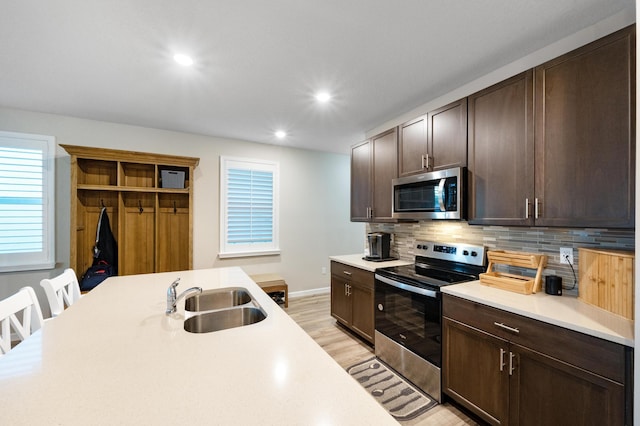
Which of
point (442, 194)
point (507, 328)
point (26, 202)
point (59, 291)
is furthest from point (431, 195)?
point (26, 202)

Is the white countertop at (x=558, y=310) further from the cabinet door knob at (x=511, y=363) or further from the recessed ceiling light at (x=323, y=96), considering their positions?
the recessed ceiling light at (x=323, y=96)

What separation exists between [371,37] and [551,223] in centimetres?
164

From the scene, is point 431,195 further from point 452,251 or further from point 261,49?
point 261,49

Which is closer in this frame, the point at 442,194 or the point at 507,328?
the point at 507,328

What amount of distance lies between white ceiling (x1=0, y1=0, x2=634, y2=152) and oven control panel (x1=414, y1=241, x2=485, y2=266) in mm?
1473

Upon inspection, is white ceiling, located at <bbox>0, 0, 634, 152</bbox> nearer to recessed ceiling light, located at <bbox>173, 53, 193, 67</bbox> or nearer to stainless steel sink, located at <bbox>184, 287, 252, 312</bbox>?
recessed ceiling light, located at <bbox>173, 53, 193, 67</bbox>

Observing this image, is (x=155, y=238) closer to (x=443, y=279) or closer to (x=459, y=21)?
(x=443, y=279)

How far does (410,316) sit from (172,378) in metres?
1.83

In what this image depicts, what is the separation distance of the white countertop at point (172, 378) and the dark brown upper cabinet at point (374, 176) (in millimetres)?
1968

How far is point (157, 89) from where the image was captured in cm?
246

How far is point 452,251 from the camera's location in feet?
8.13

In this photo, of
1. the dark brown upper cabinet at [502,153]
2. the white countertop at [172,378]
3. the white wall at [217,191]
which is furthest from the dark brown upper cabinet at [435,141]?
the white wall at [217,191]

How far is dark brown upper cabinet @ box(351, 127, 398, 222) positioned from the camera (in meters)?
2.87

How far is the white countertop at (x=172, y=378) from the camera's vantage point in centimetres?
73
